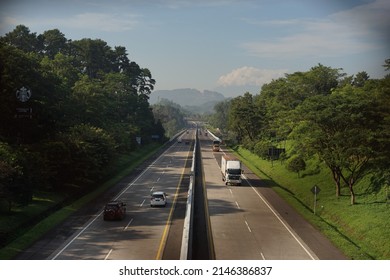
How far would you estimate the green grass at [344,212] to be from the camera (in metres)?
34.3

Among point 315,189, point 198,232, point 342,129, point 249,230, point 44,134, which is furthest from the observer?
point 44,134

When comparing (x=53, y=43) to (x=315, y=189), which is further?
(x=53, y=43)

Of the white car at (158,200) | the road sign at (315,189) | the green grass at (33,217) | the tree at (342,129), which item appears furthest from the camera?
the white car at (158,200)

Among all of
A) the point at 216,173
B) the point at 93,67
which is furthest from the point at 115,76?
the point at 216,173

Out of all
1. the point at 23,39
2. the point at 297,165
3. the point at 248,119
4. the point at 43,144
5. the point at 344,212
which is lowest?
the point at 344,212

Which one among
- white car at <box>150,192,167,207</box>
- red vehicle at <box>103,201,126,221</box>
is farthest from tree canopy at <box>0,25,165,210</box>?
white car at <box>150,192,167,207</box>

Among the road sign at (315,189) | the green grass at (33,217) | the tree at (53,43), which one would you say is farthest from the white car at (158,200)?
the tree at (53,43)

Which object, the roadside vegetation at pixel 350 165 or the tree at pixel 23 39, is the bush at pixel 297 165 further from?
the tree at pixel 23 39

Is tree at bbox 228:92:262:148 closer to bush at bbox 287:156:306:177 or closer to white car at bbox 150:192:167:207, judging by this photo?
bush at bbox 287:156:306:177

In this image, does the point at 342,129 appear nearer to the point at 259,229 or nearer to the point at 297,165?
the point at 259,229

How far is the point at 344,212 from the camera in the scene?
145 feet

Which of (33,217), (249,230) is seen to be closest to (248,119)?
(249,230)

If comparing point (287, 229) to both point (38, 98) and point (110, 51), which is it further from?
point (110, 51)

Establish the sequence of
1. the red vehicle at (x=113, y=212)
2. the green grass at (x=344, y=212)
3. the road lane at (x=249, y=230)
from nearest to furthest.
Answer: the road lane at (x=249, y=230), the green grass at (x=344, y=212), the red vehicle at (x=113, y=212)
